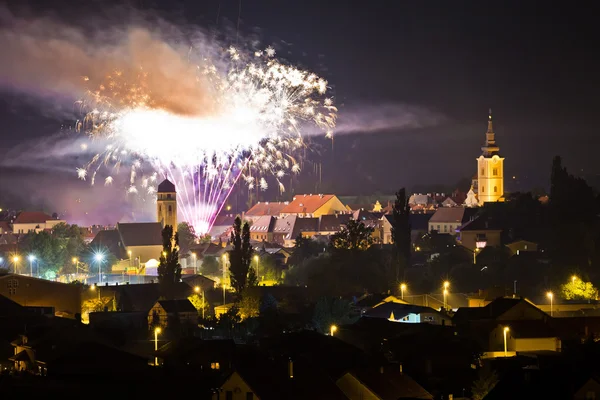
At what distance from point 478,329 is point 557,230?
97.0 ft

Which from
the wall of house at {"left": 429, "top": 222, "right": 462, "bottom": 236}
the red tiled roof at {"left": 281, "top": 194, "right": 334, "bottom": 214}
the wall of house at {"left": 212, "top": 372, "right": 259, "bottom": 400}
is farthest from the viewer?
the red tiled roof at {"left": 281, "top": 194, "right": 334, "bottom": 214}

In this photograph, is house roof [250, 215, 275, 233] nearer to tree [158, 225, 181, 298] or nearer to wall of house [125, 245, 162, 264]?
wall of house [125, 245, 162, 264]

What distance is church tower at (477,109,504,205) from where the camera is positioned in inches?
4838

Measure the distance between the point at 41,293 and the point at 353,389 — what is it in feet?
97.5

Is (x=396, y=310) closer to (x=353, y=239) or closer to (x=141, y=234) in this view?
(x=353, y=239)

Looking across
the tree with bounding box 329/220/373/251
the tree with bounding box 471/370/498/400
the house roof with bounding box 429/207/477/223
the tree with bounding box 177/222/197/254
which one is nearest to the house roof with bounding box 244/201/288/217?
the tree with bounding box 177/222/197/254

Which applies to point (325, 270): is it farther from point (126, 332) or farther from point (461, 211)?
point (461, 211)

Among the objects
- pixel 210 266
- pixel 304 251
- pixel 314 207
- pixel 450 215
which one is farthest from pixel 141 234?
pixel 314 207

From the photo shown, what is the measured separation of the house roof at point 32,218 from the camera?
497 ft

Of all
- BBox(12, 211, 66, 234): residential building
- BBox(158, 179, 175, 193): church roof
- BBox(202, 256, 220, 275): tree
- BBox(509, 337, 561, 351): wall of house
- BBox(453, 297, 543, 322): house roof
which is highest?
BBox(158, 179, 175, 193): church roof

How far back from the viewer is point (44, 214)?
502 ft

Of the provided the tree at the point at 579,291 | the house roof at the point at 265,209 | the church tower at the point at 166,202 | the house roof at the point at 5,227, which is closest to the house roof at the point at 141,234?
the church tower at the point at 166,202

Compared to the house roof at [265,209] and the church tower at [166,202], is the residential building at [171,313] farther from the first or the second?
the house roof at [265,209]

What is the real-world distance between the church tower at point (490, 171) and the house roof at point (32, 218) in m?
56.0
